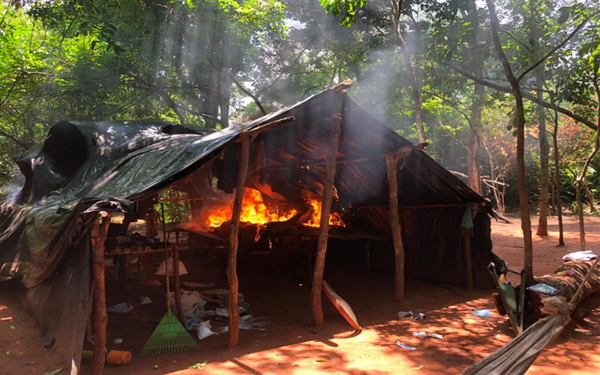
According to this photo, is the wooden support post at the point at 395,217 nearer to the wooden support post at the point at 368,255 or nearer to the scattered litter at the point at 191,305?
the wooden support post at the point at 368,255

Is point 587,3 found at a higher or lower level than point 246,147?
higher

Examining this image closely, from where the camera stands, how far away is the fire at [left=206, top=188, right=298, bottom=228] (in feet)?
32.8

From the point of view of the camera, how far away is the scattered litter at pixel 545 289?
4715 mm

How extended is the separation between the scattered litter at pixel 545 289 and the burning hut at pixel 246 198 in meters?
2.19

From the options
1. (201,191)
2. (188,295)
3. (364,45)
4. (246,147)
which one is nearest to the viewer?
(246,147)

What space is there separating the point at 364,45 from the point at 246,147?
925 centimetres

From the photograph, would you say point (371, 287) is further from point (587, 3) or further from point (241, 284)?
point (587, 3)

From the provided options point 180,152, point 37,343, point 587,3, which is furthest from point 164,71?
point 587,3

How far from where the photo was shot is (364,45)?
12.7m

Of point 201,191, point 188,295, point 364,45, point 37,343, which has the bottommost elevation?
point 37,343

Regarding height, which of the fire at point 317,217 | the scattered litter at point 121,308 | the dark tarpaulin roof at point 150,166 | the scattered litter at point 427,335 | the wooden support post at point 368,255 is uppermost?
the dark tarpaulin roof at point 150,166

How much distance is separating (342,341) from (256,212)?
5582mm

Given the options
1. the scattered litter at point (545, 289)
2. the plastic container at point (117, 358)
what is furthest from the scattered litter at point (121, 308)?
the scattered litter at point (545, 289)

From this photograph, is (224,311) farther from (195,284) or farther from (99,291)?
(99,291)
